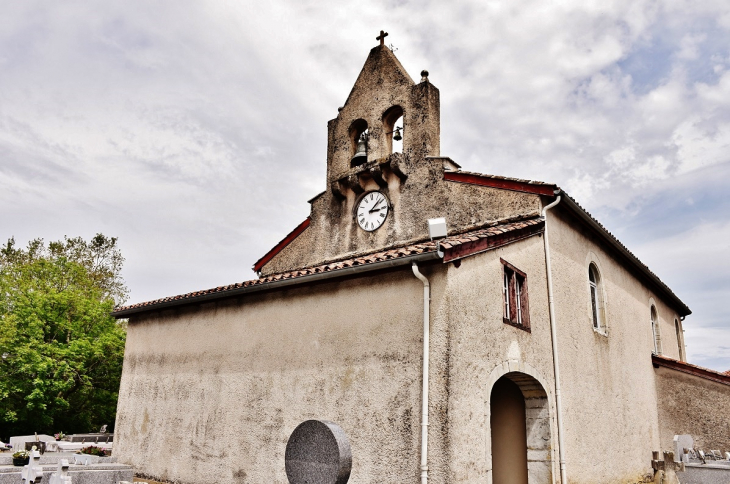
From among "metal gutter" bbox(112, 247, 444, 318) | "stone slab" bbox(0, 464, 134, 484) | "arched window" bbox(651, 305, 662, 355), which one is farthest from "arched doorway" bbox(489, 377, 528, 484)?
"arched window" bbox(651, 305, 662, 355)

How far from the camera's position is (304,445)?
628 centimetres

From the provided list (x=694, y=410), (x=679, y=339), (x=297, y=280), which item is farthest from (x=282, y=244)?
(x=679, y=339)

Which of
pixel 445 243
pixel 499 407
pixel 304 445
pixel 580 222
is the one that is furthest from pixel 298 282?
pixel 580 222

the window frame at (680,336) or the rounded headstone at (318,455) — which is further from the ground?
the window frame at (680,336)

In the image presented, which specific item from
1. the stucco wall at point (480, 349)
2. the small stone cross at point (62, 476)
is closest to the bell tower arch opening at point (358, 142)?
the stucco wall at point (480, 349)

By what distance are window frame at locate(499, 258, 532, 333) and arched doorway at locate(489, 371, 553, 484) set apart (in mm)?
923

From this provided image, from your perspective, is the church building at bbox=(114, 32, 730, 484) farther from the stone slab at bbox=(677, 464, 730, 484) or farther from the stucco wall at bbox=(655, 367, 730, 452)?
the stone slab at bbox=(677, 464, 730, 484)

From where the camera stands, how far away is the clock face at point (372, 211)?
12445mm

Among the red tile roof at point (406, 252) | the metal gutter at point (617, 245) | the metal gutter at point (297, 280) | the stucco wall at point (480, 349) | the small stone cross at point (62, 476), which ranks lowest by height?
the small stone cross at point (62, 476)

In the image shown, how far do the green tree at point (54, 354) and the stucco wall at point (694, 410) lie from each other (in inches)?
717

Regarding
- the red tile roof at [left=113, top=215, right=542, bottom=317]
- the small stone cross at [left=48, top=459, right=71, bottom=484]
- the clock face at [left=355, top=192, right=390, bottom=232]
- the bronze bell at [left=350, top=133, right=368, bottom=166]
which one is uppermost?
the bronze bell at [left=350, top=133, right=368, bottom=166]

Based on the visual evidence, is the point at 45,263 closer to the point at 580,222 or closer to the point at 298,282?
the point at 298,282

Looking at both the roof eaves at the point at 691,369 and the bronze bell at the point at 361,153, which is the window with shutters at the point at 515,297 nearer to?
the bronze bell at the point at 361,153

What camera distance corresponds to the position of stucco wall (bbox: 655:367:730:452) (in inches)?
546
